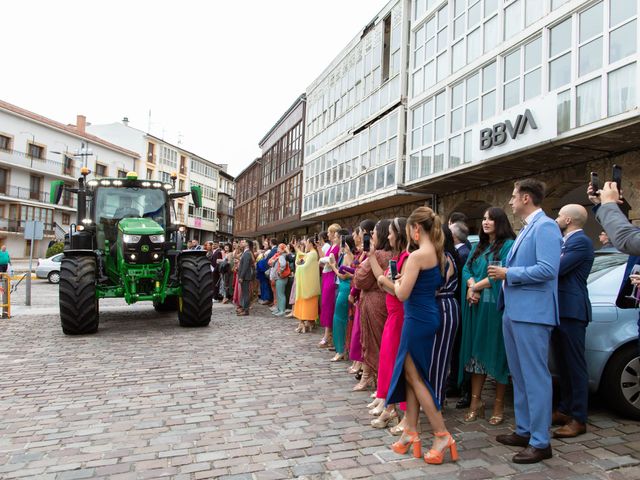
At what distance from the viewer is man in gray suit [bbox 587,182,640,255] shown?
119 inches

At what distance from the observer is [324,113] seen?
91.0 ft

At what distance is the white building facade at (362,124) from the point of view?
19.4 meters

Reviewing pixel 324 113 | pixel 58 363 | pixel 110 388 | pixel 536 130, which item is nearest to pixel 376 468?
pixel 110 388

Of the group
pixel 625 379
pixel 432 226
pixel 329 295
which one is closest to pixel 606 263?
pixel 625 379

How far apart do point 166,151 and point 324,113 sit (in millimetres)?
44397

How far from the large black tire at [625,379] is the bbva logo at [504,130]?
9244mm

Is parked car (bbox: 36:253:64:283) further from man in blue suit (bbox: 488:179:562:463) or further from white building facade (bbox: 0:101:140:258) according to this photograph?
man in blue suit (bbox: 488:179:562:463)

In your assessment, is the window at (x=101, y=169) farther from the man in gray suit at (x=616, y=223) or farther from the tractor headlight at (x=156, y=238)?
the man in gray suit at (x=616, y=223)

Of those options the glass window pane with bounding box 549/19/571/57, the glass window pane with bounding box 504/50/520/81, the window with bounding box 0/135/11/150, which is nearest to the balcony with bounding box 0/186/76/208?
the window with bounding box 0/135/11/150

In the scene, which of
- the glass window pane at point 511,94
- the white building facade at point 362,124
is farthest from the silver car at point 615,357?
the white building facade at point 362,124

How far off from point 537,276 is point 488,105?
40.4 feet

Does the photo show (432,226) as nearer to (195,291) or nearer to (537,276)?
(537,276)

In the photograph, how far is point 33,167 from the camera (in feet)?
158

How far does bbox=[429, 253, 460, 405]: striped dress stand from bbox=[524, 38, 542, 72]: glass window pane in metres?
11.0
